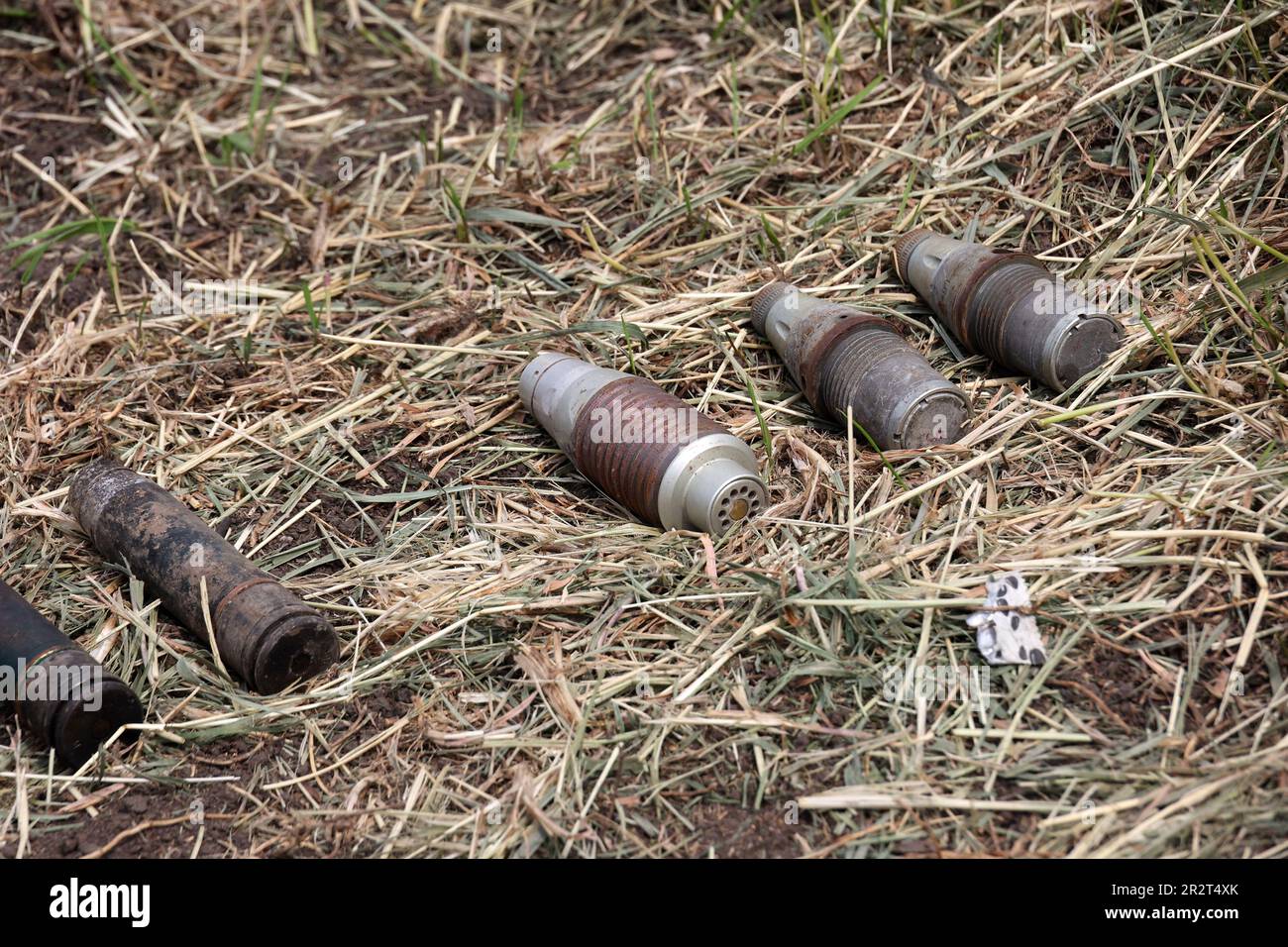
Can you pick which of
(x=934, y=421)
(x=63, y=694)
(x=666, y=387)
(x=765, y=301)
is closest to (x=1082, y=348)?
(x=934, y=421)

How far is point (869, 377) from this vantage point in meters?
3.46

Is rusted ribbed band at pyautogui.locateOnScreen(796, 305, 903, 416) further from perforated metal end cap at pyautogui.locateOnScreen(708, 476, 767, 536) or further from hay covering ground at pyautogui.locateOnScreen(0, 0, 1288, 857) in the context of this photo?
perforated metal end cap at pyautogui.locateOnScreen(708, 476, 767, 536)

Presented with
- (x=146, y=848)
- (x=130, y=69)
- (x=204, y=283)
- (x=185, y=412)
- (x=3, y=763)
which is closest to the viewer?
(x=146, y=848)

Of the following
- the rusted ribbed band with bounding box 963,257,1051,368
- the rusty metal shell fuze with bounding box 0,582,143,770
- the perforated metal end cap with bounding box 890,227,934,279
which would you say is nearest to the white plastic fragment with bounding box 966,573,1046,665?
the rusted ribbed band with bounding box 963,257,1051,368

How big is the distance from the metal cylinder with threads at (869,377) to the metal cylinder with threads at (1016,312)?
0.25 metres

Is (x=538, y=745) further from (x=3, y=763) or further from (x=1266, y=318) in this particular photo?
(x=1266, y=318)

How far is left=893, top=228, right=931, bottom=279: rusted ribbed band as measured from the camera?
397cm

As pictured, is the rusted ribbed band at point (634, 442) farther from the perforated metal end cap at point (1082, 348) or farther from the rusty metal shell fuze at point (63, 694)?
the rusty metal shell fuze at point (63, 694)

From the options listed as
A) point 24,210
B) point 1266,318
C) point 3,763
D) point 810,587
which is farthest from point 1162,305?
point 24,210

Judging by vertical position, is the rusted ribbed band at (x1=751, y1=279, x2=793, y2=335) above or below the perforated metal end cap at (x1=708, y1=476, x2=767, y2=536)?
above

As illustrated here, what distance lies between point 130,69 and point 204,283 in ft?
4.76

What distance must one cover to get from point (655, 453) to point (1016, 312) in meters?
1.15

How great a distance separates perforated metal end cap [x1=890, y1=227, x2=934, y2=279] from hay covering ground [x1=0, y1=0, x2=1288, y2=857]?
0.32 feet

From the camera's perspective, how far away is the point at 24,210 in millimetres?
4961
